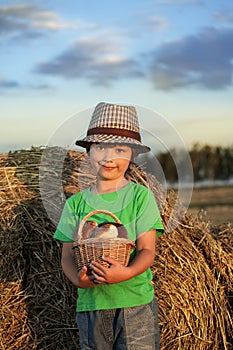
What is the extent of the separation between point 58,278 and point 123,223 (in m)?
1.60

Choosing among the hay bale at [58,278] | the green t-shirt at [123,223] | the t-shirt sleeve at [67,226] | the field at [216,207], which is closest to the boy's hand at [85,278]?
the green t-shirt at [123,223]

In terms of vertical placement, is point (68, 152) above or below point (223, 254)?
above

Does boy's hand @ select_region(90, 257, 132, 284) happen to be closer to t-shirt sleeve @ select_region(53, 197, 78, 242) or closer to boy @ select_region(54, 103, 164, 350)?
boy @ select_region(54, 103, 164, 350)

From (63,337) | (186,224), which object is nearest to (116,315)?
(63,337)

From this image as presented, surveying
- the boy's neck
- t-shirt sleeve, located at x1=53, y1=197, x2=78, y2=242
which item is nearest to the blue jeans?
t-shirt sleeve, located at x1=53, y1=197, x2=78, y2=242

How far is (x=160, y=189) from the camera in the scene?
5.04 metres

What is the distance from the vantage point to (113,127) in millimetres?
3645

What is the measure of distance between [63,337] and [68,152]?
54.6 inches

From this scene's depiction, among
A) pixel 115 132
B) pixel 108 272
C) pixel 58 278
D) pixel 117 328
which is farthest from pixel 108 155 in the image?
pixel 58 278

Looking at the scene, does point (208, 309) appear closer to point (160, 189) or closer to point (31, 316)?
point (160, 189)

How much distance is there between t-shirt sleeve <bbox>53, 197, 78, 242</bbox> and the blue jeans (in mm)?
393

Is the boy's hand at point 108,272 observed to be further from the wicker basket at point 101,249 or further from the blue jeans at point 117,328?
the blue jeans at point 117,328

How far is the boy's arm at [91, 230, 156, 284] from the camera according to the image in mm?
3324

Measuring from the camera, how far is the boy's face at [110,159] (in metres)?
3.58
